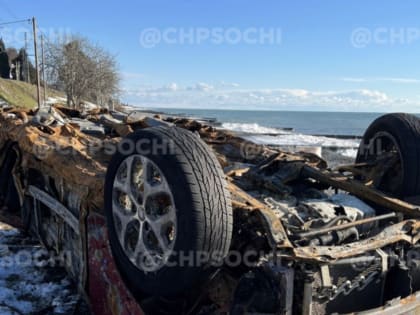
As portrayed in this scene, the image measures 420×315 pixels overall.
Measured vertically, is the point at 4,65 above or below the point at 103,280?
above

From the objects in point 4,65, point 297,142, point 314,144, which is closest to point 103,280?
point 314,144

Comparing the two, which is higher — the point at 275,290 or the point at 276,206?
the point at 276,206

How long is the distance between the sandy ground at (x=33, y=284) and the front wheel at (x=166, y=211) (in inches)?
60.0

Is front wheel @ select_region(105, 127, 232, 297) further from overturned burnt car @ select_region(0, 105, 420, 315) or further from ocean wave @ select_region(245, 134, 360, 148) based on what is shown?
ocean wave @ select_region(245, 134, 360, 148)

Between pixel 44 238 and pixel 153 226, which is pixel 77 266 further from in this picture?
pixel 153 226

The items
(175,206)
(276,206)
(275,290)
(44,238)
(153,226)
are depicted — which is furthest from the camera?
(44,238)

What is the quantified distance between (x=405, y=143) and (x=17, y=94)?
4298 centimetres

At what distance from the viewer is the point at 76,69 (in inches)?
1716

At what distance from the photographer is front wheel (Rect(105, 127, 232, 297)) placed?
7.46 ft

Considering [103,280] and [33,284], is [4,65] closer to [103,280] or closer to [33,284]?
[33,284]

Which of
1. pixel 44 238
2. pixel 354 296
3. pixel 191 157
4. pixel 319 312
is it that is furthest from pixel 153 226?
pixel 44 238

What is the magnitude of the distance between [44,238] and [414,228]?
11.8ft

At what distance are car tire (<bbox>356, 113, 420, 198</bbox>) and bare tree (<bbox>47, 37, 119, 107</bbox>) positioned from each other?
41.7 m

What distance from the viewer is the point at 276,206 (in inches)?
114
